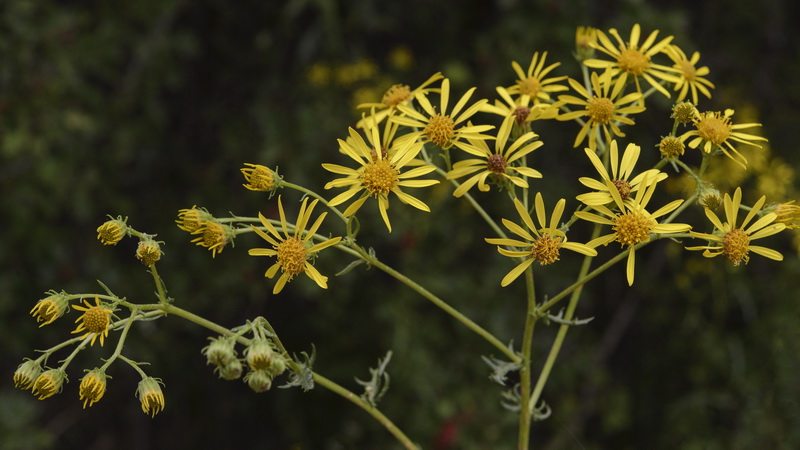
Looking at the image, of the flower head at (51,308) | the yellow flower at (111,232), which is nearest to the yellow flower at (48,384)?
the flower head at (51,308)

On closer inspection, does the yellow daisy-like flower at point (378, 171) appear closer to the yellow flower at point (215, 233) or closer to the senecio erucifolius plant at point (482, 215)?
the senecio erucifolius plant at point (482, 215)

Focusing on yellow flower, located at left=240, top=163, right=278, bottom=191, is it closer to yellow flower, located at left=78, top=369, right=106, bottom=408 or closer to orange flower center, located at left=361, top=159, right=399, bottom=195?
orange flower center, located at left=361, top=159, right=399, bottom=195

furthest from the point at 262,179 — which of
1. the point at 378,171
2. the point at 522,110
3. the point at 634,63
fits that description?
the point at 634,63

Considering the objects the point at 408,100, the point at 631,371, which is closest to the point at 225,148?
the point at 408,100

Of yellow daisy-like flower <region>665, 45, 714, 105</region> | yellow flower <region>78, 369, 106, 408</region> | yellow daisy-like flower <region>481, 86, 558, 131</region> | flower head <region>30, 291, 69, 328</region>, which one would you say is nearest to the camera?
yellow flower <region>78, 369, 106, 408</region>

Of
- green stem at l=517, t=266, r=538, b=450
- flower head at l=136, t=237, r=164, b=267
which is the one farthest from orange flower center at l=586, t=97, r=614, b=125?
flower head at l=136, t=237, r=164, b=267

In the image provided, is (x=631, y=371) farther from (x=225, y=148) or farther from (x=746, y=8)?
(x=225, y=148)

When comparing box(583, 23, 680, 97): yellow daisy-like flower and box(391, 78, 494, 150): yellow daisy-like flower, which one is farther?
box(583, 23, 680, 97): yellow daisy-like flower
